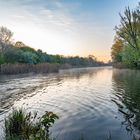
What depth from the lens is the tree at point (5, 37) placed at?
286 ft

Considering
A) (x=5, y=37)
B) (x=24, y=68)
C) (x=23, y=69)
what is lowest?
(x=23, y=69)

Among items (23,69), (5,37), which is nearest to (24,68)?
(23,69)

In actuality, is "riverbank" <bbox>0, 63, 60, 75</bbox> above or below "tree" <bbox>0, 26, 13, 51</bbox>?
below

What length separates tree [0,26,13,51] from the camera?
87.1 m

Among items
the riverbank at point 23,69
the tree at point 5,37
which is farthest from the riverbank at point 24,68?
the tree at point 5,37

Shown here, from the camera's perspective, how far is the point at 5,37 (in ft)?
295

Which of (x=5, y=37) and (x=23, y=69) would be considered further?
(x=5, y=37)

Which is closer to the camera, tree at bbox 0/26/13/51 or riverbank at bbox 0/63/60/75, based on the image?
riverbank at bbox 0/63/60/75

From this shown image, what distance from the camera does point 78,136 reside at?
10742mm

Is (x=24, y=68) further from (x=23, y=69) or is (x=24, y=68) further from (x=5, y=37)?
(x=5, y=37)

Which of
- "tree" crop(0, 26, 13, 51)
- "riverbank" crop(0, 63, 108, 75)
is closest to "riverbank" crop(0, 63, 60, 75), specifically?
"riverbank" crop(0, 63, 108, 75)

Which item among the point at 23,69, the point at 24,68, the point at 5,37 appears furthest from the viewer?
the point at 5,37

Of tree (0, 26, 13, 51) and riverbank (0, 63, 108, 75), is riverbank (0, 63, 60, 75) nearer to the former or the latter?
riverbank (0, 63, 108, 75)

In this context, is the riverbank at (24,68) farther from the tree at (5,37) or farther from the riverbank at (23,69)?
the tree at (5,37)
